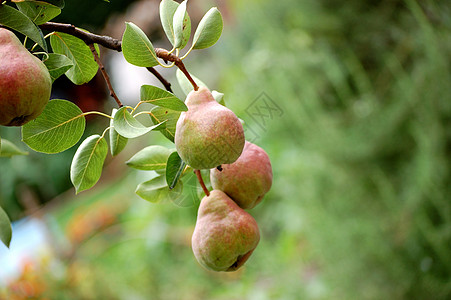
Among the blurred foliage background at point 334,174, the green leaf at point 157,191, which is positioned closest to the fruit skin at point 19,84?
the green leaf at point 157,191

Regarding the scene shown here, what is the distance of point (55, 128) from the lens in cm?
28

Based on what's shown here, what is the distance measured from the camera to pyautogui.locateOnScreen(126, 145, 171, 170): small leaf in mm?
321

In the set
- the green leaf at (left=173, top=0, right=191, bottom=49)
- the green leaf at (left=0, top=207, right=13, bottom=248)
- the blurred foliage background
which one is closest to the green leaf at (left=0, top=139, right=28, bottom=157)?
the green leaf at (left=0, top=207, right=13, bottom=248)

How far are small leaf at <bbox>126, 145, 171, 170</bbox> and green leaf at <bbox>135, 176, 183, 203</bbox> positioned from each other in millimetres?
10

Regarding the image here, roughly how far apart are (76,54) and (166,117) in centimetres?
8

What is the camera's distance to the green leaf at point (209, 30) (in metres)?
0.28

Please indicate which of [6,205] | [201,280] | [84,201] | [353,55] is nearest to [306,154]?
[353,55]

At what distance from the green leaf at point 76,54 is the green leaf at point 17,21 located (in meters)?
0.05

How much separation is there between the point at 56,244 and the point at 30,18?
1337mm

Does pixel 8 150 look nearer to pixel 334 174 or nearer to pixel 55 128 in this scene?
pixel 55 128

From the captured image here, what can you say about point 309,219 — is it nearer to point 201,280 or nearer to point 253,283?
point 253,283

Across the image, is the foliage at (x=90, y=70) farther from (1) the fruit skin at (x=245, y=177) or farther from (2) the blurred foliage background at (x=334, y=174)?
(2) the blurred foliage background at (x=334, y=174)

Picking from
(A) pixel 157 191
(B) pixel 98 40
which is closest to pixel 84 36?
(B) pixel 98 40

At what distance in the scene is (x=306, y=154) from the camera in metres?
1.32
